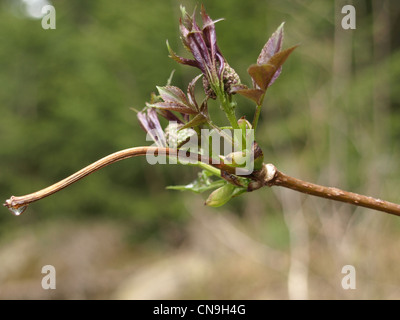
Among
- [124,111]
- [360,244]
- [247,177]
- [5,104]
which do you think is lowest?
[247,177]

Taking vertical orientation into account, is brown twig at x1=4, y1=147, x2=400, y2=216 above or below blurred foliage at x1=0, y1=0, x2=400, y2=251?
below

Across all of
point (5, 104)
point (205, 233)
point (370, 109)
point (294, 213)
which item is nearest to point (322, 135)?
point (370, 109)

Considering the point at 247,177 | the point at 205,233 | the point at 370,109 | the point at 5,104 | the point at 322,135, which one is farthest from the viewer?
the point at 5,104

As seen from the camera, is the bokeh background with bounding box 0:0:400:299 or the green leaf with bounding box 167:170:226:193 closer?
the green leaf with bounding box 167:170:226:193

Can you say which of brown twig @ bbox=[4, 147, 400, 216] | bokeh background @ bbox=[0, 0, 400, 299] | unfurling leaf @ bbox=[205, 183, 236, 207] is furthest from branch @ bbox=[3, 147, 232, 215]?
bokeh background @ bbox=[0, 0, 400, 299]

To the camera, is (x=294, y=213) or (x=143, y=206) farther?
(x=143, y=206)

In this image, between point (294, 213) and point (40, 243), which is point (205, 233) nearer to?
point (294, 213)

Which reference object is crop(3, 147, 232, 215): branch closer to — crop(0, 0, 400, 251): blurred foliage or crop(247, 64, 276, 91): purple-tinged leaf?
crop(247, 64, 276, 91): purple-tinged leaf
